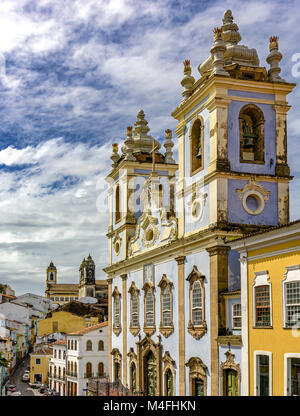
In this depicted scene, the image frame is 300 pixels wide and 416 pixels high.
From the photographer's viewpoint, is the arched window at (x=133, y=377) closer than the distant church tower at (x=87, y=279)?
Yes

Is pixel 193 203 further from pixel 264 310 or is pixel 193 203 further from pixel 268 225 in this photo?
pixel 264 310

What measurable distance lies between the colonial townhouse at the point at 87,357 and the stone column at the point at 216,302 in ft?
105

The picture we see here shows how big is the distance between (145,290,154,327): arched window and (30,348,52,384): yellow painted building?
37.3 metres

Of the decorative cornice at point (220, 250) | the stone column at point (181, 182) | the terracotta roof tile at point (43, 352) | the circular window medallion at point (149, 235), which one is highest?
the stone column at point (181, 182)

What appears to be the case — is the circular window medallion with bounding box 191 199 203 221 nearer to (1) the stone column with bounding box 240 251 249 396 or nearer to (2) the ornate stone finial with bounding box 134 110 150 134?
(1) the stone column with bounding box 240 251 249 396

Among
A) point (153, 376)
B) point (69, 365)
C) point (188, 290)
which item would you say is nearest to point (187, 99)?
point (188, 290)

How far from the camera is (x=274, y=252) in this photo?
18891 mm

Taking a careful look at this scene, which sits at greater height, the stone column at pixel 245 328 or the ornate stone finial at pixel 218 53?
the ornate stone finial at pixel 218 53

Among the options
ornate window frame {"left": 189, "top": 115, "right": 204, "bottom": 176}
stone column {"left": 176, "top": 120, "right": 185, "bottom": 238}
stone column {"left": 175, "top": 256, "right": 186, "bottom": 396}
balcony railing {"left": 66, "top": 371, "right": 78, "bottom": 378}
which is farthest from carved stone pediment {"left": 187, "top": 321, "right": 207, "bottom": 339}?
balcony railing {"left": 66, "top": 371, "right": 78, "bottom": 378}

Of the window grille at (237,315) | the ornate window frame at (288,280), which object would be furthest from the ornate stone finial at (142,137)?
the ornate window frame at (288,280)

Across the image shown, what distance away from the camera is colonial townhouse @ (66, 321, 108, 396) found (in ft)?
177

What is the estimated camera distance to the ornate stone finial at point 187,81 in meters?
27.5

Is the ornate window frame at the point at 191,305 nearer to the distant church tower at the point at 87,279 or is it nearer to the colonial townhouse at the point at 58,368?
the colonial townhouse at the point at 58,368

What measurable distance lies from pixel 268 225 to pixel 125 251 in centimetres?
1377
